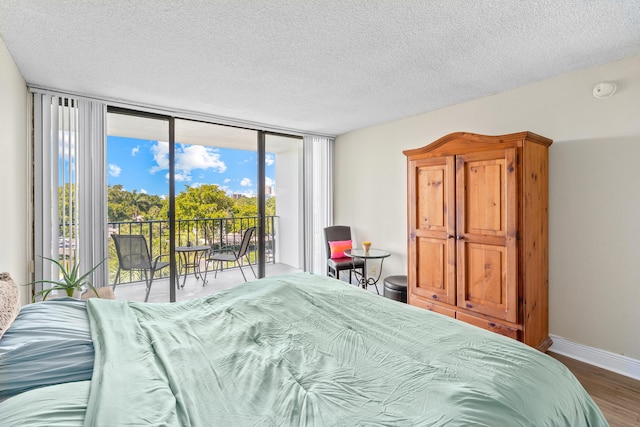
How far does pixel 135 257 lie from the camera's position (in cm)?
389

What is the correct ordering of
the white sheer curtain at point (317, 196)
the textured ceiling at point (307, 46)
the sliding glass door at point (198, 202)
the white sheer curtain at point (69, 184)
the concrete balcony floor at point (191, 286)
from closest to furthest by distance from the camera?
the textured ceiling at point (307, 46) < the white sheer curtain at point (69, 184) < the sliding glass door at point (198, 202) < the concrete balcony floor at point (191, 286) < the white sheer curtain at point (317, 196)

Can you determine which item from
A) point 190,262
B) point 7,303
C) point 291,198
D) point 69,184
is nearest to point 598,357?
point 7,303

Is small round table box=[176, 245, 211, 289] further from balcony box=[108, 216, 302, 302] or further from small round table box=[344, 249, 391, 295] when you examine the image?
small round table box=[344, 249, 391, 295]

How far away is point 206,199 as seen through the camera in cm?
628

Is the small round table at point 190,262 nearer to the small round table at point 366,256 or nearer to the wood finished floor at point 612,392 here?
the small round table at point 366,256

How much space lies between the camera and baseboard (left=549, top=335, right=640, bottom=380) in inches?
99.7

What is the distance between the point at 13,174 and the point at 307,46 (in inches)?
99.1

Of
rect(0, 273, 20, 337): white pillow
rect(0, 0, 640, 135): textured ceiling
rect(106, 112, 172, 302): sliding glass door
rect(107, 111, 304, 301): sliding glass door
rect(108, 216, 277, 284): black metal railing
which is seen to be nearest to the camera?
rect(0, 273, 20, 337): white pillow

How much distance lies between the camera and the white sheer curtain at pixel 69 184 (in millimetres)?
3123

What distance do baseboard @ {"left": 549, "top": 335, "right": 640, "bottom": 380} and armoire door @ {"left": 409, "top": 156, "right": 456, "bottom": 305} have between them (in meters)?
0.98

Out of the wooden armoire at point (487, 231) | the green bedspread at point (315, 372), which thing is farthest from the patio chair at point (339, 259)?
the green bedspread at point (315, 372)

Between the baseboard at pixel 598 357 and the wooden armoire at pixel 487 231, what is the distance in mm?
156

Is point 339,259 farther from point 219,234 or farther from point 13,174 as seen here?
point 13,174

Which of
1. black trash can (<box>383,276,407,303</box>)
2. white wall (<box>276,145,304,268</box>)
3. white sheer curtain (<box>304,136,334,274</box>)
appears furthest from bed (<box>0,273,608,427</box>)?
white wall (<box>276,145,304,268</box>)
